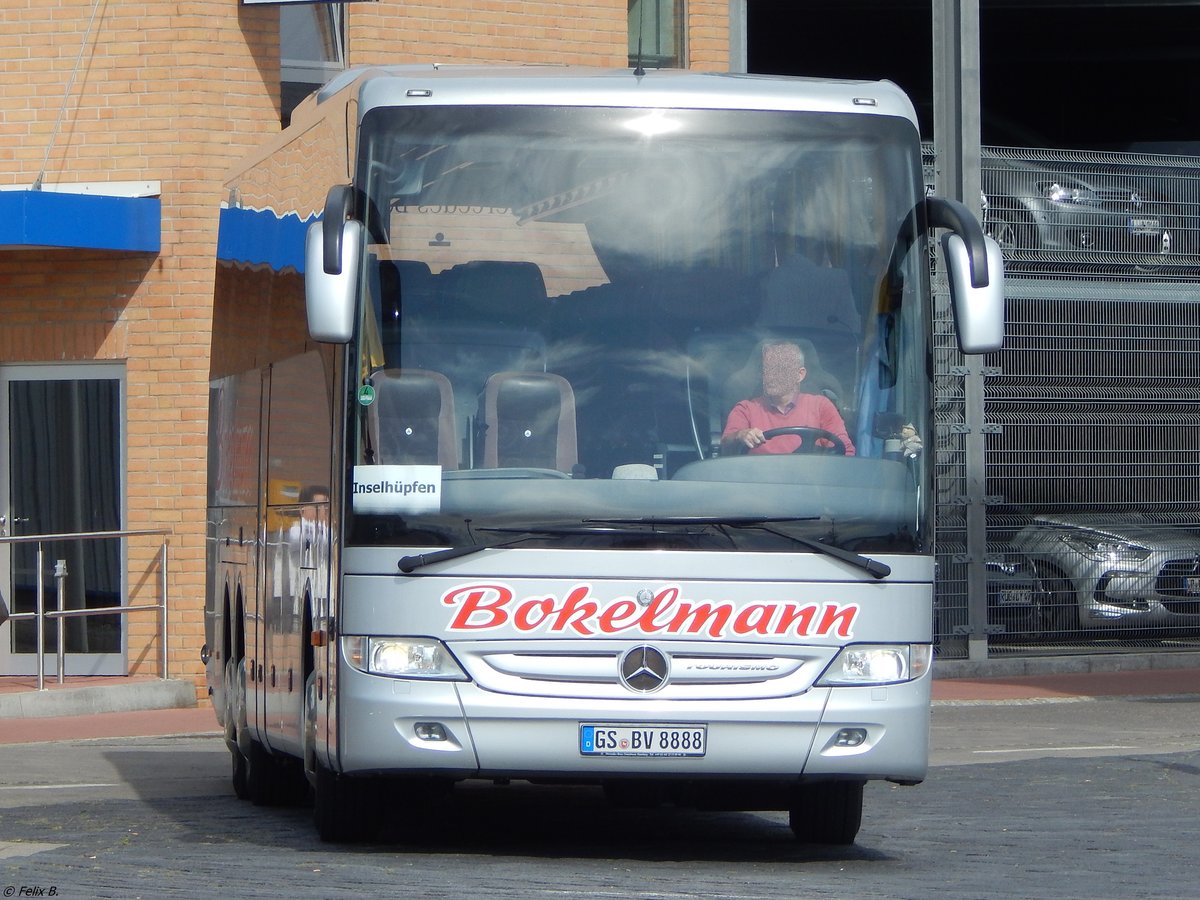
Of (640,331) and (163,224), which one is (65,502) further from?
(640,331)

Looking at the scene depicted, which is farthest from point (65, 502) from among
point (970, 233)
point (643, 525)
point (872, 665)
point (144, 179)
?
point (970, 233)

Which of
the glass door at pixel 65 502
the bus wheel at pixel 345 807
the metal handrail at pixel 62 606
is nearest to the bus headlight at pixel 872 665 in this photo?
the bus wheel at pixel 345 807

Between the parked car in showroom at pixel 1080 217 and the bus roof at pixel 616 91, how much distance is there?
32.5 feet

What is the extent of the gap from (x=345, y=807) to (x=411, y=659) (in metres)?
1.04

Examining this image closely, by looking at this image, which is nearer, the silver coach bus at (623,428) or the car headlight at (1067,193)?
the silver coach bus at (623,428)

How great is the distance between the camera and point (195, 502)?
1586cm

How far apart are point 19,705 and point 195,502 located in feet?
6.93

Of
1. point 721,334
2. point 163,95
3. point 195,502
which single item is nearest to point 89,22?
point 163,95

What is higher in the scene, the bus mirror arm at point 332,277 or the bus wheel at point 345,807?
the bus mirror arm at point 332,277

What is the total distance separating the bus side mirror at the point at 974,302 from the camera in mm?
7594

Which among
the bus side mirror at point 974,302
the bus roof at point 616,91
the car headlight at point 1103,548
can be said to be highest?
the bus roof at point 616,91

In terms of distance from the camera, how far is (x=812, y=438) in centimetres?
773

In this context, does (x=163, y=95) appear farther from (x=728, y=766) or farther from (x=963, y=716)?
(x=728, y=766)

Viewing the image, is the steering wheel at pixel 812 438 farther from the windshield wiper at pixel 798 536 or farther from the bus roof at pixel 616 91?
the bus roof at pixel 616 91
